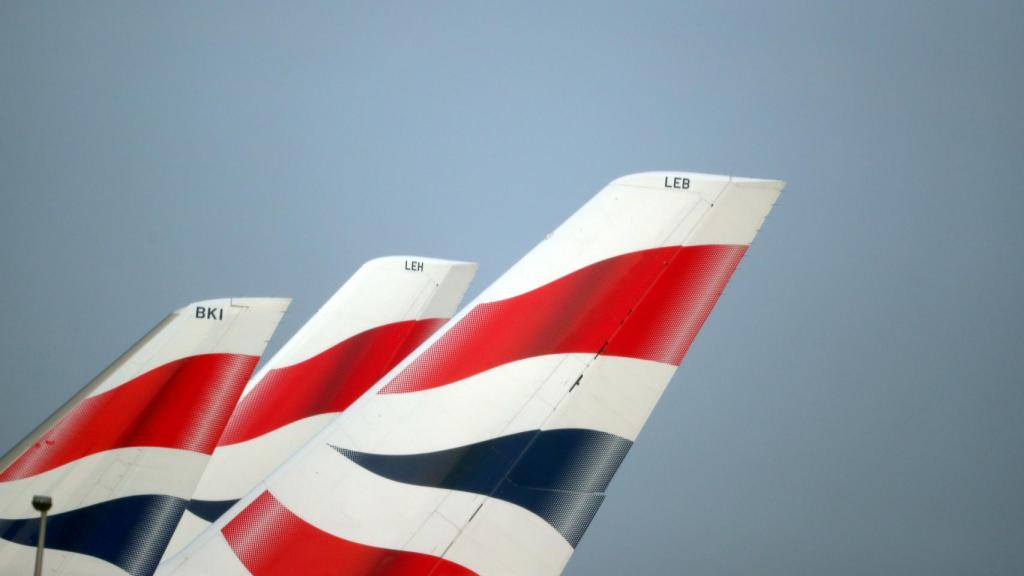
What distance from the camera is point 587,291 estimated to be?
418cm

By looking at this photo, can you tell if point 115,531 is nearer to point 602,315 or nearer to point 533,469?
point 533,469

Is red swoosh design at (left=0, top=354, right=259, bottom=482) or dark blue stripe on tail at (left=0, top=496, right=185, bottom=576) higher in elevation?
red swoosh design at (left=0, top=354, right=259, bottom=482)

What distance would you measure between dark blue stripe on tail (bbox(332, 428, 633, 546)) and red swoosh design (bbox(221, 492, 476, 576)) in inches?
10.4

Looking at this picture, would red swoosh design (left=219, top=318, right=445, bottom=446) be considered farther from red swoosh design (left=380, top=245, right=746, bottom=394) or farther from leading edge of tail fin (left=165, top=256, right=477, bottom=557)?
red swoosh design (left=380, top=245, right=746, bottom=394)

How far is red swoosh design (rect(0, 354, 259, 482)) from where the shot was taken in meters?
4.70

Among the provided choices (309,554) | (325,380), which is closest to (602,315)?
(309,554)

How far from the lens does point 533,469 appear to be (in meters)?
4.00

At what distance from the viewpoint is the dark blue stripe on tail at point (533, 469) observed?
3961mm

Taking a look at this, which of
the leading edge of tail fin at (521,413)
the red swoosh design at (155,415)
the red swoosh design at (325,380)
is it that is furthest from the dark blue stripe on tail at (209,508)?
the leading edge of tail fin at (521,413)

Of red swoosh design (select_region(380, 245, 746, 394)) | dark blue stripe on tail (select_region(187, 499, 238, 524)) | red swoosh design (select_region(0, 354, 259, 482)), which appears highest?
red swoosh design (select_region(380, 245, 746, 394))

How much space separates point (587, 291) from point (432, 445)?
2.57ft

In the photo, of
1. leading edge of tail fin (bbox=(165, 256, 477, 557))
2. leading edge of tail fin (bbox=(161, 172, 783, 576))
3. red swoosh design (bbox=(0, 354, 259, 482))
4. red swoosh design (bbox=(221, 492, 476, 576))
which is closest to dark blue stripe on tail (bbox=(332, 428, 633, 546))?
leading edge of tail fin (bbox=(161, 172, 783, 576))

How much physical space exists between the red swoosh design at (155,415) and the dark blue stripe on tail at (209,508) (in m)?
1.41

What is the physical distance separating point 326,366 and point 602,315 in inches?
109
